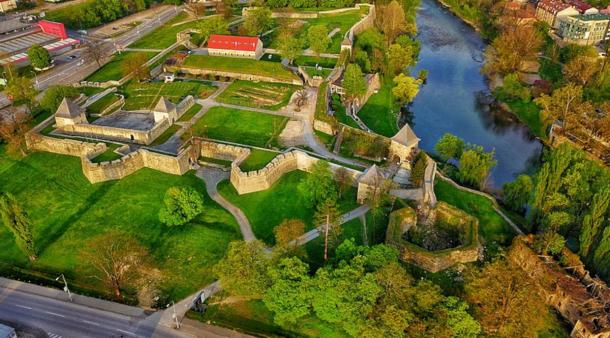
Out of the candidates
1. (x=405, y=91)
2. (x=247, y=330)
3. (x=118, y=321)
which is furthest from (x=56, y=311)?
(x=405, y=91)

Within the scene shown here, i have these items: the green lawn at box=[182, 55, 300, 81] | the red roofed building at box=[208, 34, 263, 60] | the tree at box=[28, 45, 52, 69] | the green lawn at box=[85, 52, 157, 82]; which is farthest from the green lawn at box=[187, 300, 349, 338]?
the tree at box=[28, 45, 52, 69]

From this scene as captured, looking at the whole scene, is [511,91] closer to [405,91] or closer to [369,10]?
[405,91]

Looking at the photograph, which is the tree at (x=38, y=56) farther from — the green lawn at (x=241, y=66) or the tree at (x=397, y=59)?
the tree at (x=397, y=59)

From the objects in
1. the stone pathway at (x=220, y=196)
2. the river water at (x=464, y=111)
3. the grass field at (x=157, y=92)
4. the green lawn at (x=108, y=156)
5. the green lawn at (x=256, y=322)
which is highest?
the grass field at (x=157, y=92)

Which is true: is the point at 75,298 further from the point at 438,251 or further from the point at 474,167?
the point at 474,167

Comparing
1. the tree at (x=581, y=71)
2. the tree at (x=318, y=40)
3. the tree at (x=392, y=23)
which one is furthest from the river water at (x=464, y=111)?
the tree at (x=318, y=40)

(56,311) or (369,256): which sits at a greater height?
(369,256)

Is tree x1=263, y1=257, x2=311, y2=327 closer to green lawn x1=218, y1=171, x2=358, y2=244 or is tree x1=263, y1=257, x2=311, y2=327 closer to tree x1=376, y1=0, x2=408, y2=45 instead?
green lawn x1=218, y1=171, x2=358, y2=244
